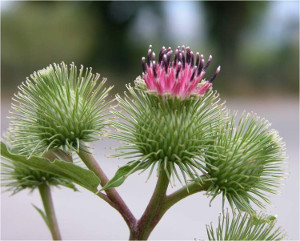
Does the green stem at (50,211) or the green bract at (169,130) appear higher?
the green bract at (169,130)

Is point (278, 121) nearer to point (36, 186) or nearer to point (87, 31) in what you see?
point (87, 31)

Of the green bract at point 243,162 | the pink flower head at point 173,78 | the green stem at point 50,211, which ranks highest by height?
the pink flower head at point 173,78

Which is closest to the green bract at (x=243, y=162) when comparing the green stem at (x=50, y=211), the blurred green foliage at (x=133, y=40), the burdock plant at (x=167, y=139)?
the burdock plant at (x=167, y=139)

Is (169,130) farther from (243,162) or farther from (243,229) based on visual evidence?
(243,229)

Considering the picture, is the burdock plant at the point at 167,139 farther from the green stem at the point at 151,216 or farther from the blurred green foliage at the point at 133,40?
the blurred green foliage at the point at 133,40

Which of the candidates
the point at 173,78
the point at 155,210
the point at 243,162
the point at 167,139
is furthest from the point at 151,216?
the point at 173,78

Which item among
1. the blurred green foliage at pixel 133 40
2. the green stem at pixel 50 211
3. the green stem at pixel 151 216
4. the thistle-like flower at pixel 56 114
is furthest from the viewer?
the blurred green foliage at pixel 133 40

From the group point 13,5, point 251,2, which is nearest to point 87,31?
point 13,5

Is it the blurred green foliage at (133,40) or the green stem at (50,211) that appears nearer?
the green stem at (50,211)
